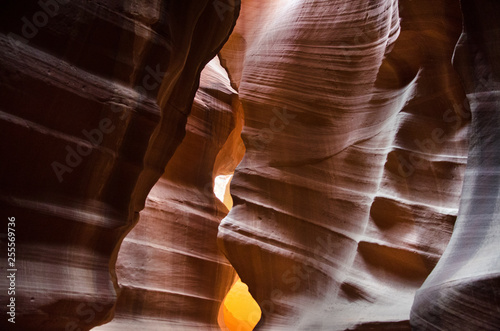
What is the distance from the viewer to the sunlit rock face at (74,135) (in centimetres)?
325

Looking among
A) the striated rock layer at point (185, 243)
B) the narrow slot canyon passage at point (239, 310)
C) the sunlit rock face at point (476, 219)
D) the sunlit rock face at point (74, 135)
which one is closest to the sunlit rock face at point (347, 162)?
the striated rock layer at point (185, 243)

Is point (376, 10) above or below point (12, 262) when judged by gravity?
above

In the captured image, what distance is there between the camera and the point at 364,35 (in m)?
6.41

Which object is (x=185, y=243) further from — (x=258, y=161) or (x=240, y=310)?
(x=240, y=310)

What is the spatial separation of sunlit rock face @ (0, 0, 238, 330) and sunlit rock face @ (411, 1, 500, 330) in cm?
216

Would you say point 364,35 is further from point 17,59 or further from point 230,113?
point 17,59

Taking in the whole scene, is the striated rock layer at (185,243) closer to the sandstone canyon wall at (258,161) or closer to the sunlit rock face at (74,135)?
the sandstone canyon wall at (258,161)

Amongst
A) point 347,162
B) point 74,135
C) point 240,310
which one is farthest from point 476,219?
point 240,310

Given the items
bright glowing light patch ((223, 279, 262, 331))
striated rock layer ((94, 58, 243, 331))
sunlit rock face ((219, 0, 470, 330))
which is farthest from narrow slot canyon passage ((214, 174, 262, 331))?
sunlit rock face ((219, 0, 470, 330))

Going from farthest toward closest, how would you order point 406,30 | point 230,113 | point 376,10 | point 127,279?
point 230,113 → point 127,279 → point 376,10 → point 406,30

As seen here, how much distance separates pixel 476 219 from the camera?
2979 millimetres

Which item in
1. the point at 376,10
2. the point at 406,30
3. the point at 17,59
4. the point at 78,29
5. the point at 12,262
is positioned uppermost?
the point at 376,10

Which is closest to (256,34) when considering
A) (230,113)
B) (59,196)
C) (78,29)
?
(230,113)

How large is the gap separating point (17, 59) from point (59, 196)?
0.92 m
